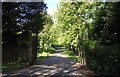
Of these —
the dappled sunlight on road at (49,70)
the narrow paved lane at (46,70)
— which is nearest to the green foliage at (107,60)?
the narrow paved lane at (46,70)

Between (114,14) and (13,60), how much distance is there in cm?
1763

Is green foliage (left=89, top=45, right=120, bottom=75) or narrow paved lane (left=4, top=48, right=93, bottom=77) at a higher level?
green foliage (left=89, top=45, right=120, bottom=75)

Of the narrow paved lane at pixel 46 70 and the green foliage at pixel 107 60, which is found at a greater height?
the green foliage at pixel 107 60

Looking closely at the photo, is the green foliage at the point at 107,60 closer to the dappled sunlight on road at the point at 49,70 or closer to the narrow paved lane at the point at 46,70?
the narrow paved lane at the point at 46,70

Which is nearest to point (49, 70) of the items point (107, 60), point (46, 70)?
point (46, 70)

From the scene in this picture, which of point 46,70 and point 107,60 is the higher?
point 107,60

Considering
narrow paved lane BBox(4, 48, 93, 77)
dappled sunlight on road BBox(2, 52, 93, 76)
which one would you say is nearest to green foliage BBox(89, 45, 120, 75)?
narrow paved lane BBox(4, 48, 93, 77)

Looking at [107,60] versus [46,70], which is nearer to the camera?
[107,60]

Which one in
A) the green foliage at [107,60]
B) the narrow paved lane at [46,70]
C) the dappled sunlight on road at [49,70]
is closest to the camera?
the green foliage at [107,60]

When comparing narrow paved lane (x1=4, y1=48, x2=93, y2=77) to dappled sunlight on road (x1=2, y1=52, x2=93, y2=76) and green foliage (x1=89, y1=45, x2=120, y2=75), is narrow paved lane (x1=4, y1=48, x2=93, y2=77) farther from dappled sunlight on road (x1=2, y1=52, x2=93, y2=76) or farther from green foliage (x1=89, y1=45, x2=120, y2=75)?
green foliage (x1=89, y1=45, x2=120, y2=75)

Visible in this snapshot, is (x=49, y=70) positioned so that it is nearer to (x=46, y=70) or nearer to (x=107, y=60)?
Answer: (x=46, y=70)

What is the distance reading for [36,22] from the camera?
2794 cm

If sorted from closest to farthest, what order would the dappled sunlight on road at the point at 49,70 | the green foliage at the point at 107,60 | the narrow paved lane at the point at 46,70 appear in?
1. the green foliage at the point at 107,60
2. the narrow paved lane at the point at 46,70
3. the dappled sunlight on road at the point at 49,70

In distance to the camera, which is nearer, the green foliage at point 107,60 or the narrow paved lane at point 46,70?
the green foliage at point 107,60
